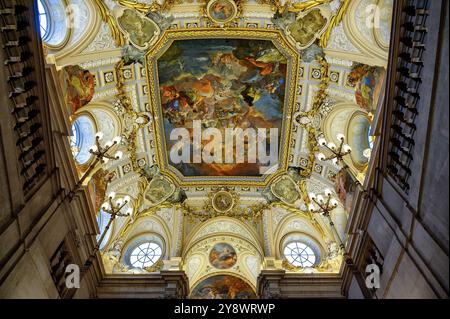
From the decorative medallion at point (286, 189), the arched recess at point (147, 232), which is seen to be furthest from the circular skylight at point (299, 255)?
the arched recess at point (147, 232)

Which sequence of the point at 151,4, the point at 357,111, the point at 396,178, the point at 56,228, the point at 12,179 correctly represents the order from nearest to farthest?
the point at 12,179 → the point at 396,178 → the point at 56,228 → the point at 151,4 → the point at 357,111

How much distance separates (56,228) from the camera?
11.8 metres

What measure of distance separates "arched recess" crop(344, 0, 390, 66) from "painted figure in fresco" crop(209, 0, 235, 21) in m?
4.17

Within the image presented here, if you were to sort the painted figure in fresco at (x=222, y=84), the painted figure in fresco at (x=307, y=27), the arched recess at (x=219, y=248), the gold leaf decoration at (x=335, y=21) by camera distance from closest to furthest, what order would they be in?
the gold leaf decoration at (x=335, y=21), the painted figure in fresco at (x=307, y=27), the painted figure in fresco at (x=222, y=84), the arched recess at (x=219, y=248)

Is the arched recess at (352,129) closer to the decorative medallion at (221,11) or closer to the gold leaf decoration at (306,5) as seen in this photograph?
the gold leaf decoration at (306,5)

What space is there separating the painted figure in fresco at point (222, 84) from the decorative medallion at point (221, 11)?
86cm

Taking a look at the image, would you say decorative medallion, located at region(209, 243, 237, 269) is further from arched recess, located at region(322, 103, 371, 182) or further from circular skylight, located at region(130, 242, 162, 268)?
arched recess, located at region(322, 103, 371, 182)

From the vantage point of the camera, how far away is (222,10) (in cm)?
1512

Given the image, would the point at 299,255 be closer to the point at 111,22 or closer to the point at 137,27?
the point at 137,27

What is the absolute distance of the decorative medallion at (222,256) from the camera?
18.9m

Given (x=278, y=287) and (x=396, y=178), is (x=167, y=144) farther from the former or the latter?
(x=396, y=178)

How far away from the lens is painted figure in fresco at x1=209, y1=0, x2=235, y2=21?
15.0m

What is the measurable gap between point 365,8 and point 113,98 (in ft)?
32.3

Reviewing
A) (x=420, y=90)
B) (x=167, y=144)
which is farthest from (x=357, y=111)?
(x=167, y=144)
